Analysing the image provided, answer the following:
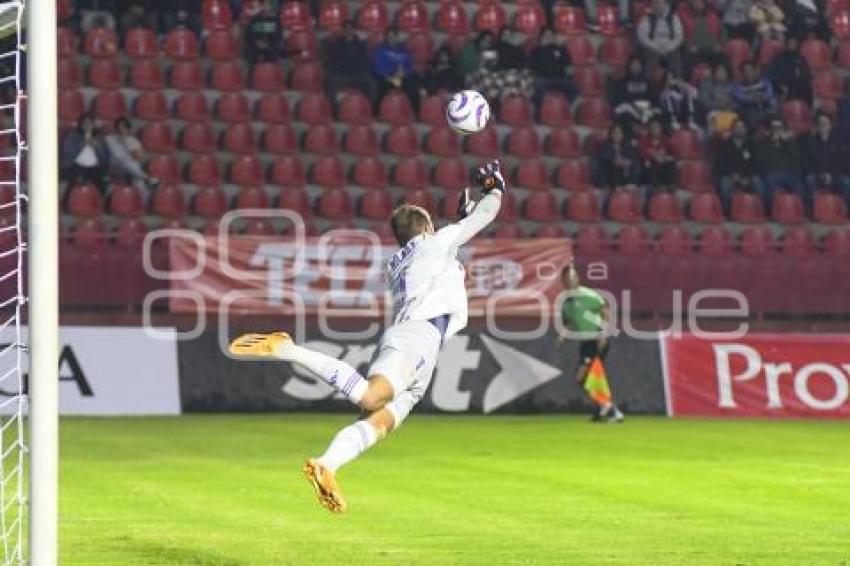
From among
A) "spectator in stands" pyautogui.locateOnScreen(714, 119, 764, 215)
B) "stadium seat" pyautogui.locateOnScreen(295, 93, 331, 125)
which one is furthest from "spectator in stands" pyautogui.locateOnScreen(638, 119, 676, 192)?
"stadium seat" pyautogui.locateOnScreen(295, 93, 331, 125)

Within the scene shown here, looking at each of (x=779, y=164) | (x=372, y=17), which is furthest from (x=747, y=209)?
(x=372, y=17)

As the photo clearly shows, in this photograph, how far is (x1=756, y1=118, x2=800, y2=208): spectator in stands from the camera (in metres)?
27.1

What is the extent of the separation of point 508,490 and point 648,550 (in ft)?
11.4

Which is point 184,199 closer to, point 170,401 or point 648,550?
point 170,401

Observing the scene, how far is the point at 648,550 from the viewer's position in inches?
417

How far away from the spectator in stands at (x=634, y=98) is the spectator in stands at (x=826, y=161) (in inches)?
89.5

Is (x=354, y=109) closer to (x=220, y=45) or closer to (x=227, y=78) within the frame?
(x=227, y=78)

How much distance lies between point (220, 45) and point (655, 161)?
6.41 metres

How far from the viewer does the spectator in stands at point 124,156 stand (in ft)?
81.7

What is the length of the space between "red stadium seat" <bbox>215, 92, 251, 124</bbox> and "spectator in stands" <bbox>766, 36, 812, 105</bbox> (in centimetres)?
794

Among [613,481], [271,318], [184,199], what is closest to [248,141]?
[184,199]

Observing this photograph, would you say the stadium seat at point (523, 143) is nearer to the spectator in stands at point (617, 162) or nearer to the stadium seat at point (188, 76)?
the spectator in stands at point (617, 162)

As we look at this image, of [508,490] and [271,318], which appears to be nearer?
[508,490]

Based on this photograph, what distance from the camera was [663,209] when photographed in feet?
87.8
